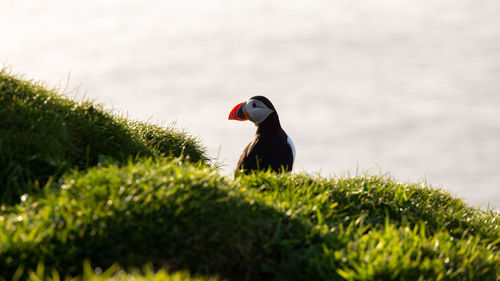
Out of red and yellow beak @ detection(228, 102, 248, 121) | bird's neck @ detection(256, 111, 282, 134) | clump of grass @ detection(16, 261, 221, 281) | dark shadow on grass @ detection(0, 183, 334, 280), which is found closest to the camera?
clump of grass @ detection(16, 261, 221, 281)

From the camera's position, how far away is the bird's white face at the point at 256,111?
891 cm

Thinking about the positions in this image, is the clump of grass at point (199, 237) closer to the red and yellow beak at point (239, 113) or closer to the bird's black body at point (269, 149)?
the bird's black body at point (269, 149)

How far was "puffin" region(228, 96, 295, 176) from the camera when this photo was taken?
8.46m

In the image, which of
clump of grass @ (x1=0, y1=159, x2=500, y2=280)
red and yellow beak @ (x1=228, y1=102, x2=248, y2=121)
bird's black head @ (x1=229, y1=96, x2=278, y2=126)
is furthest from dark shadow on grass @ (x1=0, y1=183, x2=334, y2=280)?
red and yellow beak @ (x1=228, y1=102, x2=248, y2=121)

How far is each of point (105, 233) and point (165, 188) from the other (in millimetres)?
683

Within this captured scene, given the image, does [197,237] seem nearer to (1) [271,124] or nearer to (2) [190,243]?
(2) [190,243]

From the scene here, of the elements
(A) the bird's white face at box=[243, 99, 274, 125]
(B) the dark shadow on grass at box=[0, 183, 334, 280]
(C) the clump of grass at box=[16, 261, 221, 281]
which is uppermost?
(A) the bird's white face at box=[243, 99, 274, 125]

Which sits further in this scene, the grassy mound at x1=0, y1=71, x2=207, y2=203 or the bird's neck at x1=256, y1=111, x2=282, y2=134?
the bird's neck at x1=256, y1=111, x2=282, y2=134

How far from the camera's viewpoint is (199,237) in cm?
430

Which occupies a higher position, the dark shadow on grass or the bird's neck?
the bird's neck

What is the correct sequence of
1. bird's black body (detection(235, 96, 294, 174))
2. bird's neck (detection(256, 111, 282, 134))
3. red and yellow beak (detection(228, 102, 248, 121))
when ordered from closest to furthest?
bird's black body (detection(235, 96, 294, 174)), bird's neck (detection(256, 111, 282, 134)), red and yellow beak (detection(228, 102, 248, 121))

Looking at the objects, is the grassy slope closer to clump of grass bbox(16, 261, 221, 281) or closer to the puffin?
clump of grass bbox(16, 261, 221, 281)

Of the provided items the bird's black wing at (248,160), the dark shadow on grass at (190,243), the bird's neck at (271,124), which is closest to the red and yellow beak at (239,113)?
the bird's neck at (271,124)

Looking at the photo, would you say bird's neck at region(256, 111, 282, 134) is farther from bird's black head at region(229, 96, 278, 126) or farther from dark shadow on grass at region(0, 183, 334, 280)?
dark shadow on grass at region(0, 183, 334, 280)
